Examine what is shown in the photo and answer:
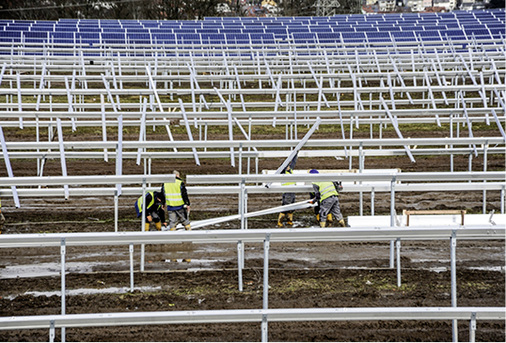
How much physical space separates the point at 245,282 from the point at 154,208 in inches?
137

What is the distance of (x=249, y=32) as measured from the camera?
30.7 metres

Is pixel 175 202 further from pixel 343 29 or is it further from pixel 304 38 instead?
pixel 343 29

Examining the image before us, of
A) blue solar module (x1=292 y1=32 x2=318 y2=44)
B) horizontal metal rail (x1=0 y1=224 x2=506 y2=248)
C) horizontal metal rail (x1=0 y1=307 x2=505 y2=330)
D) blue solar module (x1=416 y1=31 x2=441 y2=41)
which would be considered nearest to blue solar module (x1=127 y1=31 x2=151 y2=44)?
blue solar module (x1=292 y1=32 x2=318 y2=44)

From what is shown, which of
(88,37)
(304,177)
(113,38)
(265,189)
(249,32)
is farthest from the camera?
(249,32)

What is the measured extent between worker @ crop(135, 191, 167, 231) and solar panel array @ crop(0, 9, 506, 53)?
15.4m

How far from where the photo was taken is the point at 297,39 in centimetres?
2952

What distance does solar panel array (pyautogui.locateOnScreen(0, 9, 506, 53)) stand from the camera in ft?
94.1

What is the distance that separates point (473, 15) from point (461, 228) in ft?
96.7

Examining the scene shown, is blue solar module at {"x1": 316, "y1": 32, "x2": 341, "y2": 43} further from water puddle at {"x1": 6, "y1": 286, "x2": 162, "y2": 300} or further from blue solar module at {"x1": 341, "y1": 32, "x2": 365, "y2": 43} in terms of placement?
water puddle at {"x1": 6, "y1": 286, "x2": 162, "y2": 300}

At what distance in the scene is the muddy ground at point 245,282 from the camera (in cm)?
837

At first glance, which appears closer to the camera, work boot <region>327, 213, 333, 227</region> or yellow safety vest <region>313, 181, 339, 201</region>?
yellow safety vest <region>313, 181, 339, 201</region>

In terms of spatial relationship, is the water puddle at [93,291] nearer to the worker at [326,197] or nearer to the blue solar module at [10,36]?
the worker at [326,197]

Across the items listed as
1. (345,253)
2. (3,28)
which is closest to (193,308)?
(345,253)

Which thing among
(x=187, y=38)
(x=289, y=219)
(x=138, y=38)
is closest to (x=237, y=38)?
(x=187, y=38)
